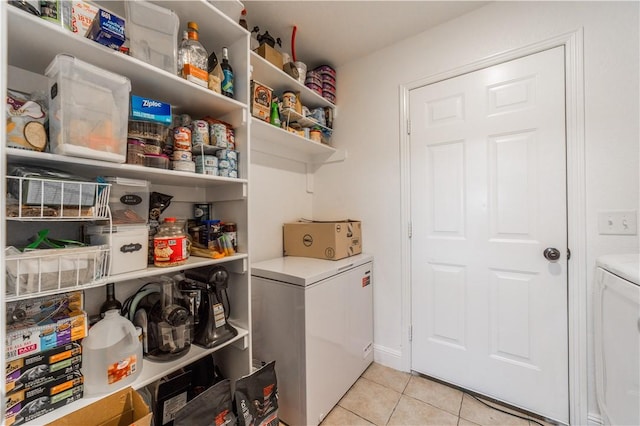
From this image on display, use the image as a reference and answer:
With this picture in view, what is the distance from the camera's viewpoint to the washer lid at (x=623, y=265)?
3.26ft

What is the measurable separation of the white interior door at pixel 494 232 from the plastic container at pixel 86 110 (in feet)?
5.70

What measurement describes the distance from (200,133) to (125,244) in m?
0.59

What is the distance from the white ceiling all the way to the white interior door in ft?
1.46

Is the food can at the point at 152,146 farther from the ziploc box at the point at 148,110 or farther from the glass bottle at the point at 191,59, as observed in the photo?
the glass bottle at the point at 191,59

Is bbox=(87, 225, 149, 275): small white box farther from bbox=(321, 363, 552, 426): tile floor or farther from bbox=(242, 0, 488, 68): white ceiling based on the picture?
bbox=(242, 0, 488, 68): white ceiling

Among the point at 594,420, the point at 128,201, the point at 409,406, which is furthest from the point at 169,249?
the point at 594,420

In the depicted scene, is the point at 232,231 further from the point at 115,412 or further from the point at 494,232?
the point at 494,232

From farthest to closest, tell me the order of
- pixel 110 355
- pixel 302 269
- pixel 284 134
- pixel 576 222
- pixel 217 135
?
pixel 284 134
pixel 302 269
pixel 576 222
pixel 217 135
pixel 110 355

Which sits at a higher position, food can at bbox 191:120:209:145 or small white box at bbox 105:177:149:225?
food can at bbox 191:120:209:145

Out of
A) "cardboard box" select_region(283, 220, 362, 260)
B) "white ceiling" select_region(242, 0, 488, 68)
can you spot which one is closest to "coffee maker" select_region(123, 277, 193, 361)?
"cardboard box" select_region(283, 220, 362, 260)

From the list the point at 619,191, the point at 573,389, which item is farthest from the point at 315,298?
the point at 619,191

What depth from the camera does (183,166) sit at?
3.66 ft

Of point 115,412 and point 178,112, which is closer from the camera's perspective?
point 115,412

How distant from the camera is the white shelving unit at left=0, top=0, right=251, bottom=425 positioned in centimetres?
77
